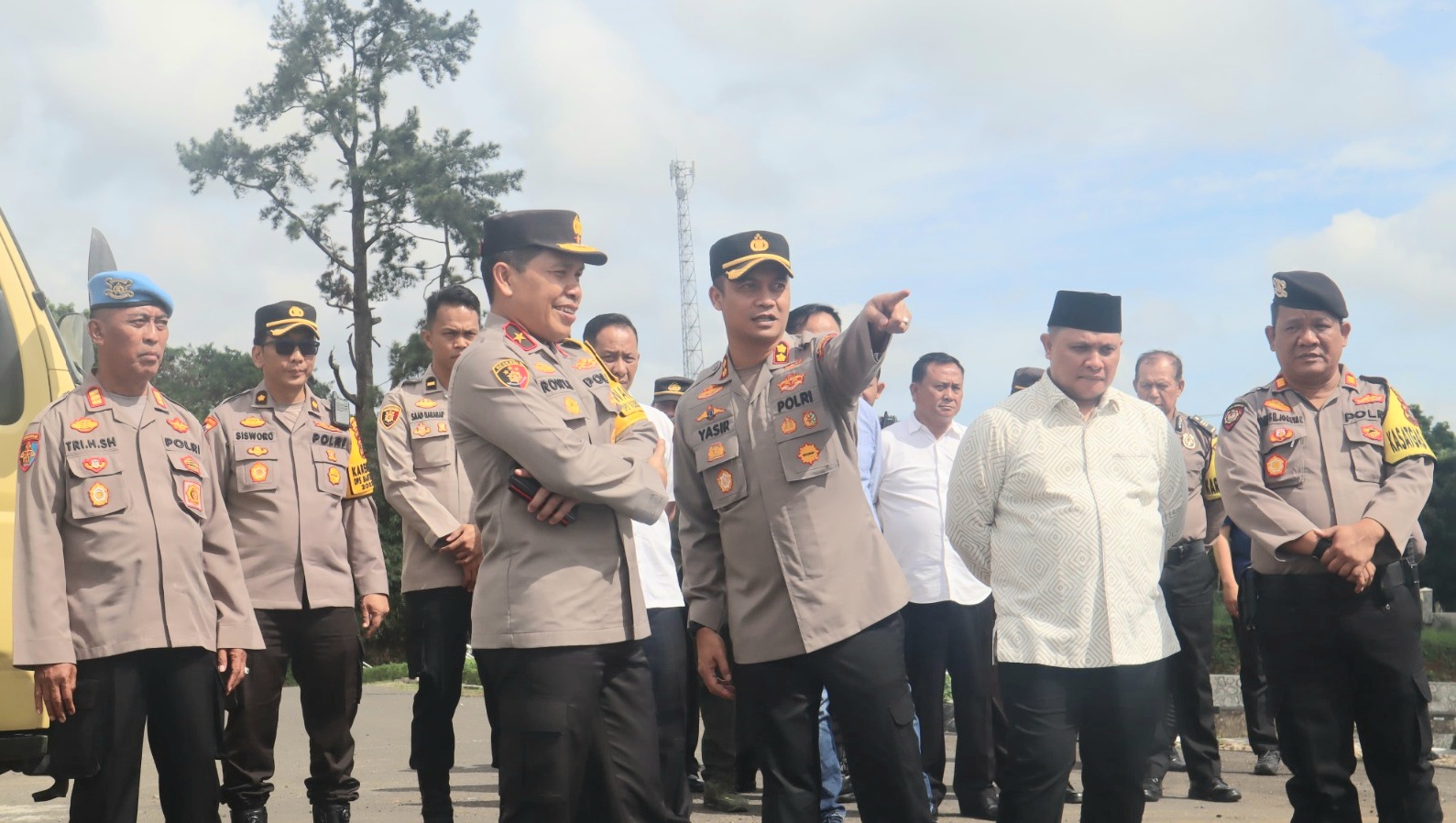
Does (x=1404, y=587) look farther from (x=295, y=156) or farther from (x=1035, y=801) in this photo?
(x=295, y=156)

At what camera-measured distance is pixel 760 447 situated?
468 cm

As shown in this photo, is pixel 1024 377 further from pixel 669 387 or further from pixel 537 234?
pixel 537 234

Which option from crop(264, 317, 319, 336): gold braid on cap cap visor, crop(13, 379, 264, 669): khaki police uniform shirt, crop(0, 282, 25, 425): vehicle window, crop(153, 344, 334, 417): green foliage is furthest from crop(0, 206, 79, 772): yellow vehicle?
crop(153, 344, 334, 417): green foliage

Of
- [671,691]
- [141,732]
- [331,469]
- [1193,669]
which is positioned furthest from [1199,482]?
[141,732]

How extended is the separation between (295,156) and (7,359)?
2334cm

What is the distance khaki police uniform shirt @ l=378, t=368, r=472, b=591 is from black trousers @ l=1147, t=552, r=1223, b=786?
388cm

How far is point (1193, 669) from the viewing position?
802 centimetres

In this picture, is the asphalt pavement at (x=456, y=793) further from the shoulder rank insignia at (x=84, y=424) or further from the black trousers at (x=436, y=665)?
the shoulder rank insignia at (x=84, y=424)

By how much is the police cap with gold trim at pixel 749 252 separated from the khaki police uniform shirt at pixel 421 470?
1.81m

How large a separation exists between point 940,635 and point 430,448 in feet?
8.88

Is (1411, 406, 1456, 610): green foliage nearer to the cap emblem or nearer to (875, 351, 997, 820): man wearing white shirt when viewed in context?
(875, 351, 997, 820): man wearing white shirt

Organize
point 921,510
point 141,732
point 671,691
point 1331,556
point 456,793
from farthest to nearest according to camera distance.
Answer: point 456,793 < point 921,510 < point 671,691 < point 1331,556 < point 141,732

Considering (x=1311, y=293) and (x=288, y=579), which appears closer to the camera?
(x=1311, y=293)

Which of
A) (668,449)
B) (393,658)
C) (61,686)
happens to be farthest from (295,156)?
(61,686)
